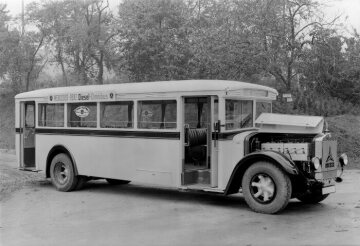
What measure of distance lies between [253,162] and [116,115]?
328 centimetres

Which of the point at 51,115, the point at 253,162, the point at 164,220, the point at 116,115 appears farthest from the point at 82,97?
the point at 253,162

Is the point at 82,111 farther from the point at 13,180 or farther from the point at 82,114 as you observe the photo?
the point at 13,180

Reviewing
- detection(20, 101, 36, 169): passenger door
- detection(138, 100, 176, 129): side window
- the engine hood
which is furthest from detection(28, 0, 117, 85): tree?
the engine hood

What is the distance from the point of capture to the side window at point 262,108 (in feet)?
31.6

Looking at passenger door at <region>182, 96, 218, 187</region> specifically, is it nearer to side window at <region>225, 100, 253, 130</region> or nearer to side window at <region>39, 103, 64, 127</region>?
side window at <region>225, 100, 253, 130</region>

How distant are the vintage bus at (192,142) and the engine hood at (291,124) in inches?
0.7

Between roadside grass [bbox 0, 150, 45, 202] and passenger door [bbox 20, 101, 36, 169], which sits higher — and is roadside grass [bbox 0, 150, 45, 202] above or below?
below

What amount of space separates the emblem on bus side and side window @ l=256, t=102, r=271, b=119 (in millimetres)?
3630

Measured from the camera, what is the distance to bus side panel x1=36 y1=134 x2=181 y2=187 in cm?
930

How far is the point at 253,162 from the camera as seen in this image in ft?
27.6

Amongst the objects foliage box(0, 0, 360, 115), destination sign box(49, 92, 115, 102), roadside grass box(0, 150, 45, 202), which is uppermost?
foliage box(0, 0, 360, 115)

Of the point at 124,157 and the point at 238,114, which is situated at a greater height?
the point at 238,114

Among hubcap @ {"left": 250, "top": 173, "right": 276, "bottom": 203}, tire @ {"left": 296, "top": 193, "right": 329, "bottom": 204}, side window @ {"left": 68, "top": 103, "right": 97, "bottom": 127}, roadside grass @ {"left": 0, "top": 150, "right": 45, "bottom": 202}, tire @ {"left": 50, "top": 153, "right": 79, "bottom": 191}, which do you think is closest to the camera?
hubcap @ {"left": 250, "top": 173, "right": 276, "bottom": 203}

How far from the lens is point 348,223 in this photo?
7.35 metres
